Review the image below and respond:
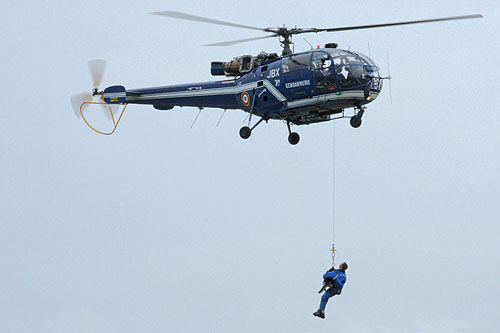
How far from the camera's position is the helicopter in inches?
1265

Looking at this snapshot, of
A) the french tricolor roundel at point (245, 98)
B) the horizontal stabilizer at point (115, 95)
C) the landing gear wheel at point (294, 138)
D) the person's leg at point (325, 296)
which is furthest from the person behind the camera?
the horizontal stabilizer at point (115, 95)

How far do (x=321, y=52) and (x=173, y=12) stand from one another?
5.55 meters

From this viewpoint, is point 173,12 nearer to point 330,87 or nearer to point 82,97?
point 330,87

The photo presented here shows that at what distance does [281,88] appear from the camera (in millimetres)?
33344

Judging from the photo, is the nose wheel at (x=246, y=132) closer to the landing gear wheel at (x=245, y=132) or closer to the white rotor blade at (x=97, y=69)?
the landing gear wheel at (x=245, y=132)

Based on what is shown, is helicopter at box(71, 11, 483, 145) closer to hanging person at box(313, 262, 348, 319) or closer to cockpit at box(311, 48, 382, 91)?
cockpit at box(311, 48, 382, 91)

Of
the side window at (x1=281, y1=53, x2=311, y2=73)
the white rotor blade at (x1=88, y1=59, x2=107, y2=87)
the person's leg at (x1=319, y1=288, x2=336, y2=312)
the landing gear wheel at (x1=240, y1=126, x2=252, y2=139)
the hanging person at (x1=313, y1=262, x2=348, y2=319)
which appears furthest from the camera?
the white rotor blade at (x1=88, y1=59, x2=107, y2=87)

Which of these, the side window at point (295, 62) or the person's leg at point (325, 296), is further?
the side window at point (295, 62)

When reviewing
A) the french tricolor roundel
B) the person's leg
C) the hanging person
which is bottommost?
the person's leg

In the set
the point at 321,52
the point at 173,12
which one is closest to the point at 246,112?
the point at 321,52

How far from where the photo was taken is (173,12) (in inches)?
1182

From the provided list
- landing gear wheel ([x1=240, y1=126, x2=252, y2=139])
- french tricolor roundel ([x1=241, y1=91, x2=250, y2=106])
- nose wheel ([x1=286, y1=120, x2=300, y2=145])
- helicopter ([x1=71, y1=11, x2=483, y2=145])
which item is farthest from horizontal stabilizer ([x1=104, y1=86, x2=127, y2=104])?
nose wheel ([x1=286, y1=120, x2=300, y2=145])

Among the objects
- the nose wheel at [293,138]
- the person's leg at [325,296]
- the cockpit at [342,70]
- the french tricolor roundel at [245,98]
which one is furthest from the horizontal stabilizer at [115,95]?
the person's leg at [325,296]

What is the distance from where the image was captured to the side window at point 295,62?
32812 millimetres
